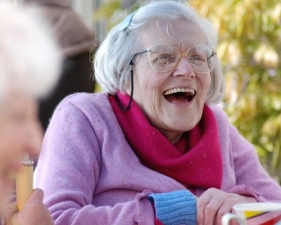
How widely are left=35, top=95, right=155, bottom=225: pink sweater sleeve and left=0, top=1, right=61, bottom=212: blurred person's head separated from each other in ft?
3.46

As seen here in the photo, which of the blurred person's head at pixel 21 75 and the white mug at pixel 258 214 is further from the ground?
the blurred person's head at pixel 21 75

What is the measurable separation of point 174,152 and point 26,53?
54.5 inches

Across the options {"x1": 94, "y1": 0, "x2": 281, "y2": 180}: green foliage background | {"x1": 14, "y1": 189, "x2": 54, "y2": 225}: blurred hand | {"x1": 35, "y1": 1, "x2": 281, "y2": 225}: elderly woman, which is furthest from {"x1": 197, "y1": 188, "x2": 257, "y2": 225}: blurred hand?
{"x1": 94, "y1": 0, "x2": 281, "y2": 180}: green foliage background

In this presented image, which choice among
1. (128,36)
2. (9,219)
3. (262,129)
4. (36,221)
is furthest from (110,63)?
(262,129)

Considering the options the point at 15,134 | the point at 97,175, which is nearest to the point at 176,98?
the point at 97,175

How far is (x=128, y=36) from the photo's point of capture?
2254 mm

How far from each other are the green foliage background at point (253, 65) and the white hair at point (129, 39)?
1.48 m

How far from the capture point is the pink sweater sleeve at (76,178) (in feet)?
6.26

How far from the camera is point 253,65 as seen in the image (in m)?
4.36

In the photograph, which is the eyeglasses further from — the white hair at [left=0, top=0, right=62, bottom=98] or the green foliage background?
the green foliage background

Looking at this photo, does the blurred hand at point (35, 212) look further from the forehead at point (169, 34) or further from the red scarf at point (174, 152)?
the forehead at point (169, 34)

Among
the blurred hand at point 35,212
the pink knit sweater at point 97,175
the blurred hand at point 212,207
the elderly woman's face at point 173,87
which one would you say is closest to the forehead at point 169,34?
the elderly woman's face at point 173,87

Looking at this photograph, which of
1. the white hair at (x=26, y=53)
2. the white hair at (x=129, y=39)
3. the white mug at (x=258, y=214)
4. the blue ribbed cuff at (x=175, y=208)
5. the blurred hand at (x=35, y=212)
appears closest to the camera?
the white hair at (x=26, y=53)

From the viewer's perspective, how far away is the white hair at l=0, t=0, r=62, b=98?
806mm
